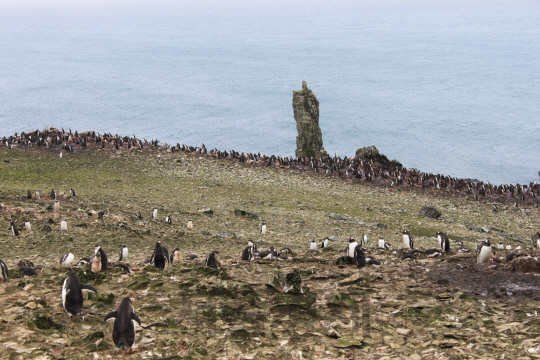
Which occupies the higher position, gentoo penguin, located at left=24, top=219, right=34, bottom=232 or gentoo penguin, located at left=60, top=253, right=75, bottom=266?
gentoo penguin, located at left=24, top=219, right=34, bottom=232

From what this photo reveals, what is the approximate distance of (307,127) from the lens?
5697cm

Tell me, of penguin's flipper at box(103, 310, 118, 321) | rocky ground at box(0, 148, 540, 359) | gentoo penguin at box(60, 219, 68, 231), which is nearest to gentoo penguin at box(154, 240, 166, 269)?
rocky ground at box(0, 148, 540, 359)

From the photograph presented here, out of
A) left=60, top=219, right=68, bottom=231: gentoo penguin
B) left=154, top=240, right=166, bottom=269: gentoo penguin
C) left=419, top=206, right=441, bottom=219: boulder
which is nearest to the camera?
left=154, top=240, right=166, bottom=269: gentoo penguin

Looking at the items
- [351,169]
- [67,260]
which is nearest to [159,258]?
[67,260]

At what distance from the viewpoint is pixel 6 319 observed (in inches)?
411

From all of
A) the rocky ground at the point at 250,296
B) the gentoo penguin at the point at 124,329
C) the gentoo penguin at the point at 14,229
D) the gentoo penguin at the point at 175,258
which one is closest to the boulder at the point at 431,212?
the rocky ground at the point at 250,296

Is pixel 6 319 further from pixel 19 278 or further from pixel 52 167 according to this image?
pixel 52 167

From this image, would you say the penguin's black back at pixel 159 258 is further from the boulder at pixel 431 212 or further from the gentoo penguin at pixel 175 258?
the boulder at pixel 431 212

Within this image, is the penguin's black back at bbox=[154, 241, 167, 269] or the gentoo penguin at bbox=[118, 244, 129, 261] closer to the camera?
the penguin's black back at bbox=[154, 241, 167, 269]

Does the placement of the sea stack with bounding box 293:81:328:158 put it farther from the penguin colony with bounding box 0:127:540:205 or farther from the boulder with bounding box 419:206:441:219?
the boulder with bounding box 419:206:441:219

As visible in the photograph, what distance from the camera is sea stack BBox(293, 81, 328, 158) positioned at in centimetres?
→ 5694

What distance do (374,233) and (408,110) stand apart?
161 metres

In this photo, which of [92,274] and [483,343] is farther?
[92,274]

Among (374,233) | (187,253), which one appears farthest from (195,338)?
(374,233)
